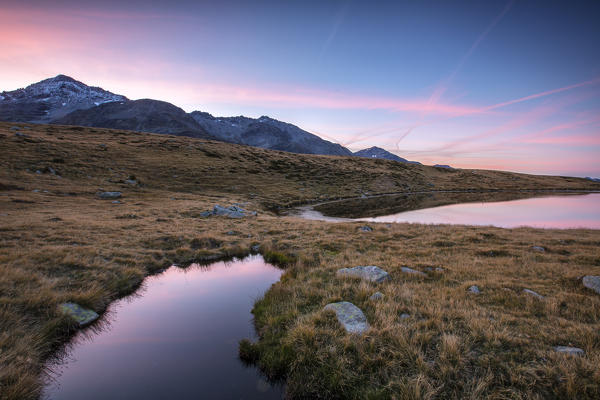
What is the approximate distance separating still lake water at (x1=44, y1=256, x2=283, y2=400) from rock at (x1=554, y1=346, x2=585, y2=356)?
19.3ft

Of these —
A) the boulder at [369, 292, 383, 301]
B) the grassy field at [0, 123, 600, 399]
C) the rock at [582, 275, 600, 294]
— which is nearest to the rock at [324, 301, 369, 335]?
the grassy field at [0, 123, 600, 399]

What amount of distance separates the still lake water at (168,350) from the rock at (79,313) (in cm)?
32

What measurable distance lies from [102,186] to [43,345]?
34.4m

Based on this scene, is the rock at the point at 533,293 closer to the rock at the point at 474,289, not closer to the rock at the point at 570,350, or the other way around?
the rock at the point at 474,289

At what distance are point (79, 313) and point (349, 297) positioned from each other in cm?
852

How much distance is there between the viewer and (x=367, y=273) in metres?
9.55

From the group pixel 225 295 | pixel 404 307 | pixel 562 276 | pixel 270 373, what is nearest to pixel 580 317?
pixel 562 276

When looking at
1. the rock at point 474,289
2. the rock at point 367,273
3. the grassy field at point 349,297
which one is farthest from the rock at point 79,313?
the rock at point 474,289

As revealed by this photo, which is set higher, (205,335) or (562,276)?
(562,276)

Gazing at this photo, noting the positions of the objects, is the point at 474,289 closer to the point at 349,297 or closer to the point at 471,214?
the point at 349,297

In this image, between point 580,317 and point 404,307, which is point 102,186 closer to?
point 404,307

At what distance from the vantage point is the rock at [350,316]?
6113 millimetres

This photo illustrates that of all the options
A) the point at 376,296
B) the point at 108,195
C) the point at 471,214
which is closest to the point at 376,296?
the point at 376,296

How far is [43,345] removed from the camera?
5957 millimetres
